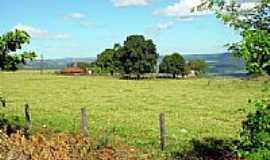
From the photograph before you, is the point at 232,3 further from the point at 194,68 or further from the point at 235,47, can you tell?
the point at 194,68

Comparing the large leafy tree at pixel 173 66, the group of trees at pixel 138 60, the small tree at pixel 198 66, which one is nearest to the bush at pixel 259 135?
the group of trees at pixel 138 60

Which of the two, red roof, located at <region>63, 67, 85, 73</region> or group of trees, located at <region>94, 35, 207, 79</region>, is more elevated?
group of trees, located at <region>94, 35, 207, 79</region>

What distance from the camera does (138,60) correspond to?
409 feet

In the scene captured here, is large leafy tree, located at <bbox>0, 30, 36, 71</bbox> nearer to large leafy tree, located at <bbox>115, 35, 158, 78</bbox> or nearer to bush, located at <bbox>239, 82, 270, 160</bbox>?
bush, located at <bbox>239, 82, 270, 160</bbox>

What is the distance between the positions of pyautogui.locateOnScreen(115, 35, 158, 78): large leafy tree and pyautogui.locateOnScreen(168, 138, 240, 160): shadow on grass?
102799mm

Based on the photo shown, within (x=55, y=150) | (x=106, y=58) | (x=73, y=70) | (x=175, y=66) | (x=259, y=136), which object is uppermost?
(x=106, y=58)

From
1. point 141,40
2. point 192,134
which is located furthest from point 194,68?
point 192,134

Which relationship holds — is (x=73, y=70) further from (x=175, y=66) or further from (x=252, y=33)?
(x=252, y=33)

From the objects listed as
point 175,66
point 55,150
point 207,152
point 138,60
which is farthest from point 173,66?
point 55,150

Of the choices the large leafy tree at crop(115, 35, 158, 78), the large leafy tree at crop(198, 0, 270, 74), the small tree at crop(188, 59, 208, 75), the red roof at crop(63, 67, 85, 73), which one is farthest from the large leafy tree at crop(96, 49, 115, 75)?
the large leafy tree at crop(198, 0, 270, 74)

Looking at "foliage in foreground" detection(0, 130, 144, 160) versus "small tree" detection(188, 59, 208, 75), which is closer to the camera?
"foliage in foreground" detection(0, 130, 144, 160)

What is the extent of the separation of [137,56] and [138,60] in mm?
850

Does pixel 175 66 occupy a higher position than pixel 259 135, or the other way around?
pixel 259 135

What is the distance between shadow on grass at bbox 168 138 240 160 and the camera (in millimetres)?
16891
